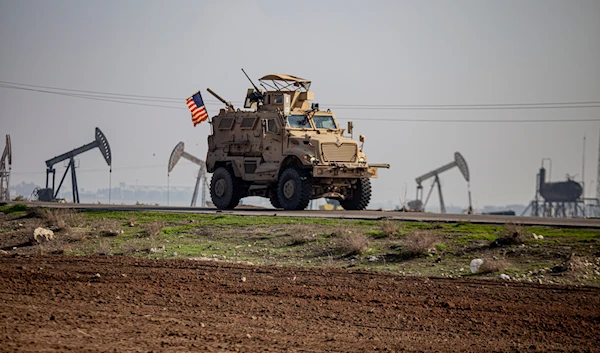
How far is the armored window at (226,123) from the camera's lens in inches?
1286

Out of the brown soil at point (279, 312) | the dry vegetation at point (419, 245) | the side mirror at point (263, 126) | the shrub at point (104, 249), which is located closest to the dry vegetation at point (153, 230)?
the shrub at point (104, 249)

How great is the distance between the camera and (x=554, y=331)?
11.5 meters

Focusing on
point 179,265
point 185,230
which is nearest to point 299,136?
point 185,230

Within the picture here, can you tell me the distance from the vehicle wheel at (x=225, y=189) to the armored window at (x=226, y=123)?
4.79ft

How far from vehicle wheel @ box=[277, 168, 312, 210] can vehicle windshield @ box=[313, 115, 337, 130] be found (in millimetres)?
2238

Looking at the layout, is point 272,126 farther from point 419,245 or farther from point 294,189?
point 419,245

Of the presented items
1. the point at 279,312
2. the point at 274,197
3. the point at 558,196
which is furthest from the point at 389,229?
the point at 558,196

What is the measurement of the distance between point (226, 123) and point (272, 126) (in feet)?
8.46

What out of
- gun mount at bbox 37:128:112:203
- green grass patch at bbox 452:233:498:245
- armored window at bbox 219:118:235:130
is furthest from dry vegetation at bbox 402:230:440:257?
gun mount at bbox 37:128:112:203

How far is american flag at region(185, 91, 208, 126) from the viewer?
39.5 meters

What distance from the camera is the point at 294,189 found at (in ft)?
98.2

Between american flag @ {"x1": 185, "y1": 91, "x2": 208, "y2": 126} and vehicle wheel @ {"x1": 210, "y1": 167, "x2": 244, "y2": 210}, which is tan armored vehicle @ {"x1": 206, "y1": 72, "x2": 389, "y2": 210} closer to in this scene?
vehicle wheel @ {"x1": 210, "y1": 167, "x2": 244, "y2": 210}

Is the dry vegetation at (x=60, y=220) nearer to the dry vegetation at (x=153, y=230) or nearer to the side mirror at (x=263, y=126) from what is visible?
the dry vegetation at (x=153, y=230)

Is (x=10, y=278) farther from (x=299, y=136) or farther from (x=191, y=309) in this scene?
(x=299, y=136)
